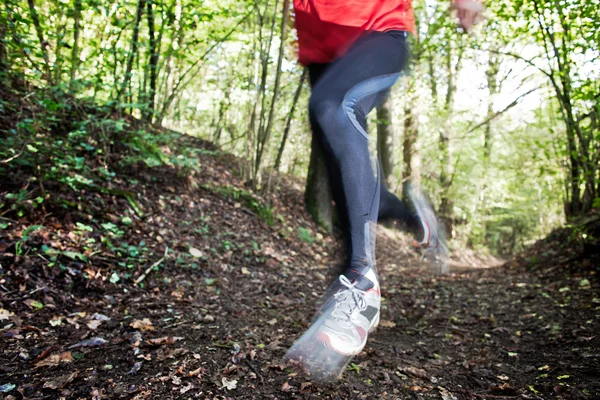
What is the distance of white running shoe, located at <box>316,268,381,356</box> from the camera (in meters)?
1.67

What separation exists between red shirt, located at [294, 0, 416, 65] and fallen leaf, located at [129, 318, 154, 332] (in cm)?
179

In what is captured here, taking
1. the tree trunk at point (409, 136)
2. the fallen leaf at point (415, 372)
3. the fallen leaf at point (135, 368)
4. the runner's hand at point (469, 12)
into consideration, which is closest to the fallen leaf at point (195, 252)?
the fallen leaf at point (135, 368)

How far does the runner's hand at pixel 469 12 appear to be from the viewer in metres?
1.79

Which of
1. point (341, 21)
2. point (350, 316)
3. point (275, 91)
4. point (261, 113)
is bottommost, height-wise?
point (350, 316)

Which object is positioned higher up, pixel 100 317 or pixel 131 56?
pixel 131 56

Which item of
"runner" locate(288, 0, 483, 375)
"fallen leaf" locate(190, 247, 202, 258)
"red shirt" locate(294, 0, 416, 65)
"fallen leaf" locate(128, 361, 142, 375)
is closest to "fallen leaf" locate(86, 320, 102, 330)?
"fallen leaf" locate(128, 361, 142, 375)

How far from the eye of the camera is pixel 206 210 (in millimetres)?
4828

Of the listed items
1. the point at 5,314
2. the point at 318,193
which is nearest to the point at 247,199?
the point at 318,193

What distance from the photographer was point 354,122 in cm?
176

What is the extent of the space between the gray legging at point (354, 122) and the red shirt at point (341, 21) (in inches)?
1.9

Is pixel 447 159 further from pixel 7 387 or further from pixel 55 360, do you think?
pixel 7 387

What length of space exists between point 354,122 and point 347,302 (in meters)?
0.83

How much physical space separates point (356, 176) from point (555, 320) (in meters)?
2.11

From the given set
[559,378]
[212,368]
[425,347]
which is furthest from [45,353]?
[559,378]
